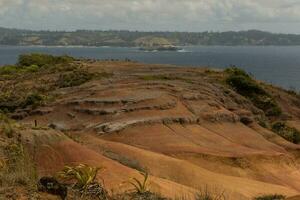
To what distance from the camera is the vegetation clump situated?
53.4 m

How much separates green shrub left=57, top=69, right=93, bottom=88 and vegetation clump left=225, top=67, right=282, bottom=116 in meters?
14.8

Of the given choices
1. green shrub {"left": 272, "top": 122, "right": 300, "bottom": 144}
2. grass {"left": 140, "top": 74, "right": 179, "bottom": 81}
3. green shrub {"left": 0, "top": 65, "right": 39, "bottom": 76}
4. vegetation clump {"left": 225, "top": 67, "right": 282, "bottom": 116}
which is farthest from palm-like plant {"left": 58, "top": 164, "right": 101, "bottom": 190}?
green shrub {"left": 0, "top": 65, "right": 39, "bottom": 76}

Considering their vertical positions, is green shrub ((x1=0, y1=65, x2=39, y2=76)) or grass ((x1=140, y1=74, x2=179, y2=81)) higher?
grass ((x1=140, y1=74, x2=179, y2=81))

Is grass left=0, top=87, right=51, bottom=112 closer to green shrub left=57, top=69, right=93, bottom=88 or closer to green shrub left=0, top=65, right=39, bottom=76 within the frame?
green shrub left=57, top=69, right=93, bottom=88

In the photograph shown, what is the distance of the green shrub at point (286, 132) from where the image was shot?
43.0 meters

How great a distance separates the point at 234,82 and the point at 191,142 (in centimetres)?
2352

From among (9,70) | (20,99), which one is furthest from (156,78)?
Result: (9,70)

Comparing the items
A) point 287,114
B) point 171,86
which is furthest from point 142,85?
point 287,114

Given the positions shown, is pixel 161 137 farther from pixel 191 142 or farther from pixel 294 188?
pixel 294 188

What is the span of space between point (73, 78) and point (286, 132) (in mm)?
20496

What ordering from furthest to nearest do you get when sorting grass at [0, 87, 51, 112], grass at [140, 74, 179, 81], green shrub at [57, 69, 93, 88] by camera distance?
green shrub at [57, 69, 93, 88], grass at [140, 74, 179, 81], grass at [0, 87, 51, 112]

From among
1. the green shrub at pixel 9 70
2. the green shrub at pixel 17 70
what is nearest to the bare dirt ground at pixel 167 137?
the green shrub at pixel 17 70

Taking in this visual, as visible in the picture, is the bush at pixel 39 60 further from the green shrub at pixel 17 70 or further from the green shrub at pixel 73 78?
the green shrub at pixel 73 78

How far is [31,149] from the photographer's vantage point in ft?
56.1
